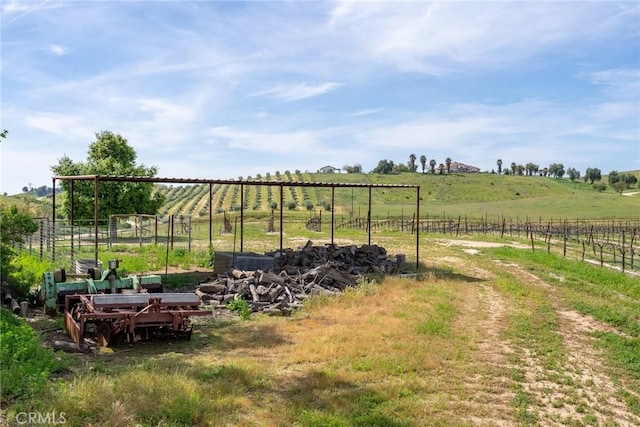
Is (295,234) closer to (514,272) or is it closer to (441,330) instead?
(514,272)

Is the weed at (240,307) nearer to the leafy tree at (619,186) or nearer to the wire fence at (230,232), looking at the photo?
the wire fence at (230,232)

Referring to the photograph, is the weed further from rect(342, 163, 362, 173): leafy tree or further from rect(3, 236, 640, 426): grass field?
rect(342, 163, 362, 173): leafy tree

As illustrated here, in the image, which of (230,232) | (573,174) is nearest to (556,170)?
(573,174)

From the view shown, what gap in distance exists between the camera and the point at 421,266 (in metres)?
22.5

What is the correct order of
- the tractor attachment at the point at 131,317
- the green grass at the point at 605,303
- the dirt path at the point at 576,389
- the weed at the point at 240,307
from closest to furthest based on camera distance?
the dirt path at the point at 576,389 → the tractor attachment at the point at 131,317 → the green grass at the point at 605,303 → the weed at the point at 240,307

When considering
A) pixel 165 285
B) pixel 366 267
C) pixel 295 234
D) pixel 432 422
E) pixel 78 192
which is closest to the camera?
pixel 432 422

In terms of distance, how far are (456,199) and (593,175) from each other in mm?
79272

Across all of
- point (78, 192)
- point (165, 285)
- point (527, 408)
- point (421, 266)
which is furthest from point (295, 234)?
point (527, 408)

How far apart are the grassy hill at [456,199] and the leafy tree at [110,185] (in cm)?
2535

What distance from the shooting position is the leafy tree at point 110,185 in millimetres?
36125

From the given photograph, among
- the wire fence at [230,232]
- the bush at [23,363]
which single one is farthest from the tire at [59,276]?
the bush at [23,363]

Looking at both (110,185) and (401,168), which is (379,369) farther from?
(401,168)

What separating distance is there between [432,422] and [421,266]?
15939 millimetres

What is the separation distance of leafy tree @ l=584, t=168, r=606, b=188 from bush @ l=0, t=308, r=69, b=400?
6957 inches
